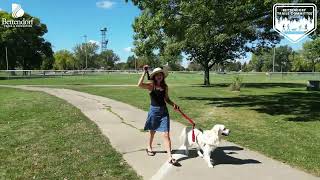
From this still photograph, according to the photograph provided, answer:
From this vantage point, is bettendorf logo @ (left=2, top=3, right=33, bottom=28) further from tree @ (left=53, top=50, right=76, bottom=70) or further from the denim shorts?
the denim shorts

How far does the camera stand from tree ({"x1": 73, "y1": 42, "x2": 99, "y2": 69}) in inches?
5256

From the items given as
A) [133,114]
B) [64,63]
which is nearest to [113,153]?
[133,114]

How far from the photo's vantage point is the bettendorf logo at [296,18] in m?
16.5

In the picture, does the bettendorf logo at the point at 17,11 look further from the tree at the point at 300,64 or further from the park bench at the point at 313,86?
the tree at the point at 300,64

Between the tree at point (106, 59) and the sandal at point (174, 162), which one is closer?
the sandal at point (174, 162)

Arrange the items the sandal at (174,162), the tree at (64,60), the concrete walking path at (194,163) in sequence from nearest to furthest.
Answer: the concrete walking path at (194,163)
the sandal at (174,162)
the tree at (64,60)

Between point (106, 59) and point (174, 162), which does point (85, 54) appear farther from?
point (174, 162)

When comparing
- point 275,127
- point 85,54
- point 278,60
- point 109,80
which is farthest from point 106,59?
point 275,127

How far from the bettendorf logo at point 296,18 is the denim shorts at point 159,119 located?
847cm

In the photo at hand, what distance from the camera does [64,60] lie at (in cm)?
12950

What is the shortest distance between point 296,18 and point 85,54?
387 feet

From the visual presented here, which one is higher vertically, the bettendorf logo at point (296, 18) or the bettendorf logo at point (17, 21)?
the bettendorf logo at point (17, 21)

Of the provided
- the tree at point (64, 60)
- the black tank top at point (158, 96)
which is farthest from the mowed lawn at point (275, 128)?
the tree at point (64, 60)

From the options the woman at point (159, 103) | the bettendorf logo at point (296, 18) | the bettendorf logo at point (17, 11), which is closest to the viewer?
the woman at point (159, 103)
